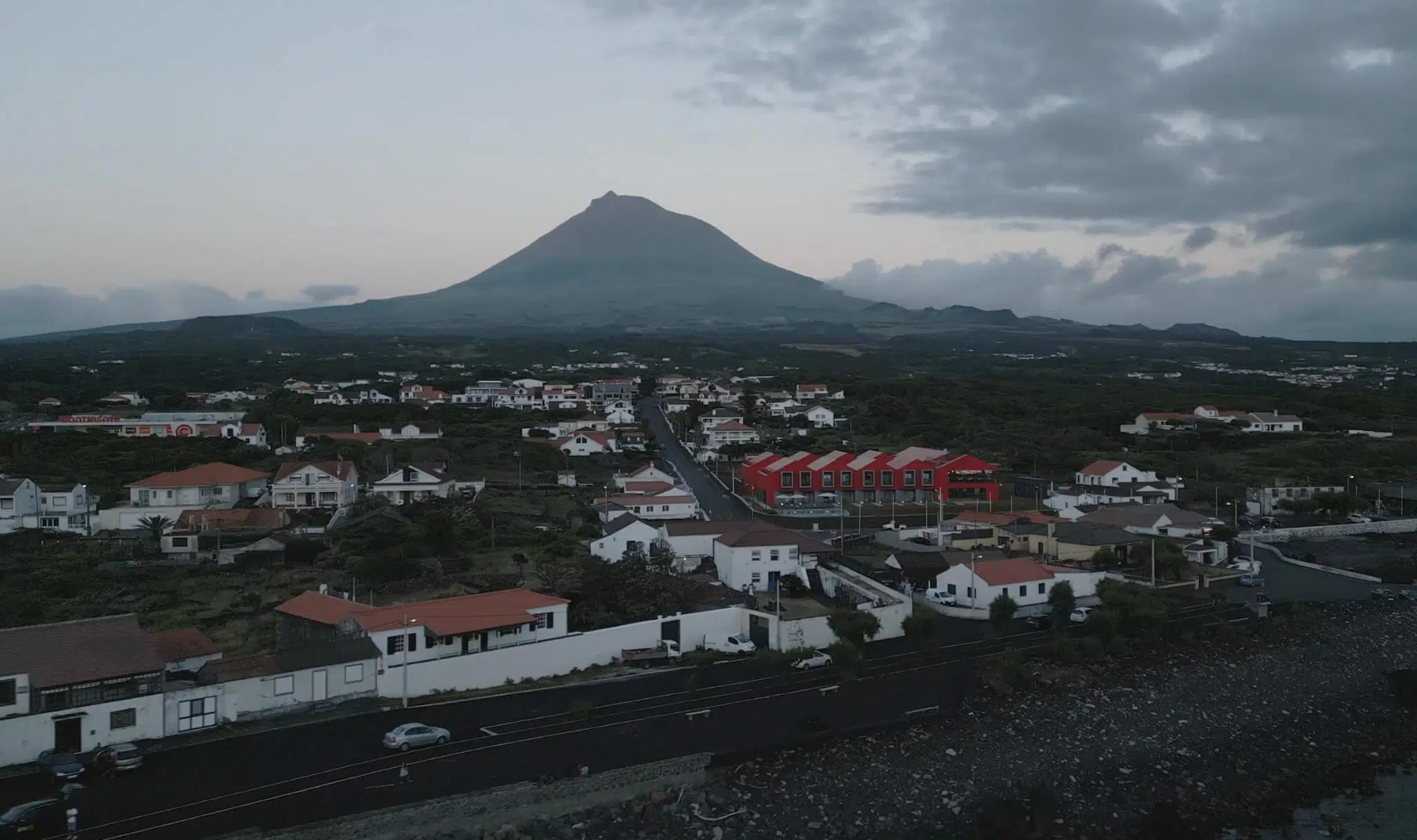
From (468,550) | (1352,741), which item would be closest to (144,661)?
(468,550)

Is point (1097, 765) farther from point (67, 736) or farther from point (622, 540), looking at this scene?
point (67, 736)

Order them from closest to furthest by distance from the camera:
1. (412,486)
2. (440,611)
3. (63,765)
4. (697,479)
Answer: (63,765) < (440,611) < (412,486) < (697,479)

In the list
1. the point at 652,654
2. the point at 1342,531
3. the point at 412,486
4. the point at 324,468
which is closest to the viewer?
the point at 652,654

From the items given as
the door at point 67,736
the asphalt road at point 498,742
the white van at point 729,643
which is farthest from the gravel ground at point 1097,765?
the door at point 67,736

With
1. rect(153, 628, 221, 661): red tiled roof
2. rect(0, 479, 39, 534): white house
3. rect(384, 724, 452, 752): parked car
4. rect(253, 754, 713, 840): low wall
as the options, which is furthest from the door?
rect(0, 479, 39, 534): white house

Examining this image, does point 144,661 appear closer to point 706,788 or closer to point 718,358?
point 706,788

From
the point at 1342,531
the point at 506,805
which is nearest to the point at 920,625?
the point at 506,805

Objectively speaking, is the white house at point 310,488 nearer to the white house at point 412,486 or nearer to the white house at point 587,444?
the white house at point 412,486

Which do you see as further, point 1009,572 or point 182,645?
point 1009,572
